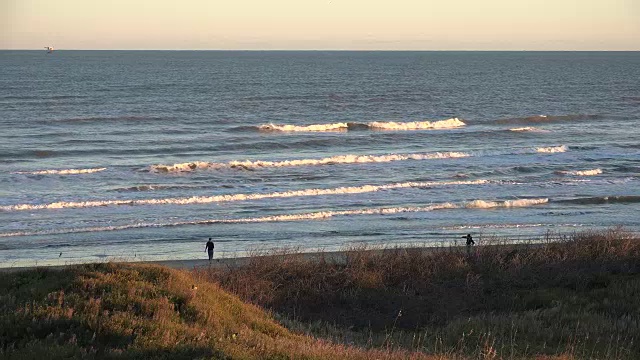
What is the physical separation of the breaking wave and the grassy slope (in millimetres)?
42561

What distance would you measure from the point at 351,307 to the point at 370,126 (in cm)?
4270

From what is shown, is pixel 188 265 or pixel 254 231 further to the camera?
pixel 254 231

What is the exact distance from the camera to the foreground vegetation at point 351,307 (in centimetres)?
998

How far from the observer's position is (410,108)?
7269 cm

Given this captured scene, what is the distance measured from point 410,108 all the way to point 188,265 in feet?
174

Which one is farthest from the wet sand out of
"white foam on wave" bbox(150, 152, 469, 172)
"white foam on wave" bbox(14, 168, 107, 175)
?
"white foam on wave" bbox(150, 152, 469, 172)

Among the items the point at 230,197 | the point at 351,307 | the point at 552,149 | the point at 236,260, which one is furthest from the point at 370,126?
the point at 351,307

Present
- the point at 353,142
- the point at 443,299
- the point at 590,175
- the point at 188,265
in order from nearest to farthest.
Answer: the point at 443,299
the point at 188,265
the point at 590,175
the point at 353,142

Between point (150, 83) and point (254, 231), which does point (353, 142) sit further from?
point (150, 83)

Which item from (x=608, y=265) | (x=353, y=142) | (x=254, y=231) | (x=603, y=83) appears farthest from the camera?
(x=603, y=83)

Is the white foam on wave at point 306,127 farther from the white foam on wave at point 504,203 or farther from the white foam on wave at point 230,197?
the white foam on wave at point 504,203

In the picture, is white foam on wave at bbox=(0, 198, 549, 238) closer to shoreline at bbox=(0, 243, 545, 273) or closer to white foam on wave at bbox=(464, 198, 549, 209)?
white foam on wave at bbox=(464, 198, 549, 209)

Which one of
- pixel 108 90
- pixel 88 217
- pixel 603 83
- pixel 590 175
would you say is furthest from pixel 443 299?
pixel 603 83

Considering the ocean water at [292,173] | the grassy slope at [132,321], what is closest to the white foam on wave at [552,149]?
the ocean water at [292,173]
